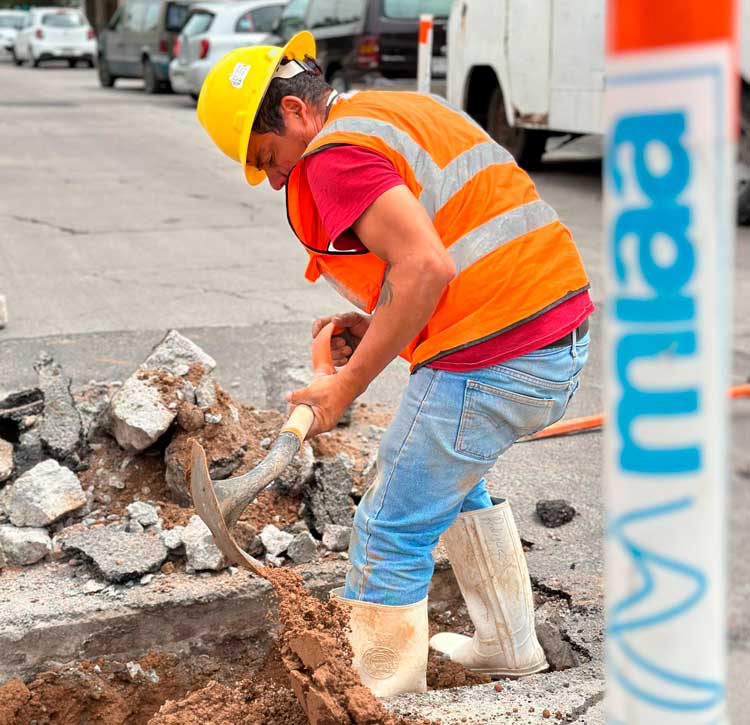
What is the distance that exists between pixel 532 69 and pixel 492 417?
8.58 meters

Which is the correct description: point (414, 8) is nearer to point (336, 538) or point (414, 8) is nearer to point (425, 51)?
point (425, 51)

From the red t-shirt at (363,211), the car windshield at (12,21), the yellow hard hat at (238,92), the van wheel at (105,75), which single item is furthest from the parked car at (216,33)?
the car windshield at (12,21)

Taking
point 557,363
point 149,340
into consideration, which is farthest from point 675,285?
point 149,340

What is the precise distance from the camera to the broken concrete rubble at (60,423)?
4090 millimetres

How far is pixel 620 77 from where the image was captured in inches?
41.8

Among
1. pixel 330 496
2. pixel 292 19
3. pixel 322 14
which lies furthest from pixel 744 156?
pixel 292 19

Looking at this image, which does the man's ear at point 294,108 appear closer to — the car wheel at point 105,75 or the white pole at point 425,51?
the white pole at point 425,51

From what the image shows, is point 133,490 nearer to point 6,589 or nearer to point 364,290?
point 6,589

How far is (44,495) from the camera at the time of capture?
3.76m

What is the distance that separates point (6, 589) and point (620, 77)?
9.48ft

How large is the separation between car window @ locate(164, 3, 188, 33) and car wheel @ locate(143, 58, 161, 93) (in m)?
0.96

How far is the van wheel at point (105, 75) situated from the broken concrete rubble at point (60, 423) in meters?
21.8

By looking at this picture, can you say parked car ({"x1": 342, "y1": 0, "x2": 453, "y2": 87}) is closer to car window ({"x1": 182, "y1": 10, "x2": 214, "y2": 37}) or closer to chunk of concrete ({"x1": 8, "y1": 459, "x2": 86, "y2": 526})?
car window ({"x1": 182, "y1": 10, "x2": 214, "y2": 37})

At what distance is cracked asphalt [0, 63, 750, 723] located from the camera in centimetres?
354
